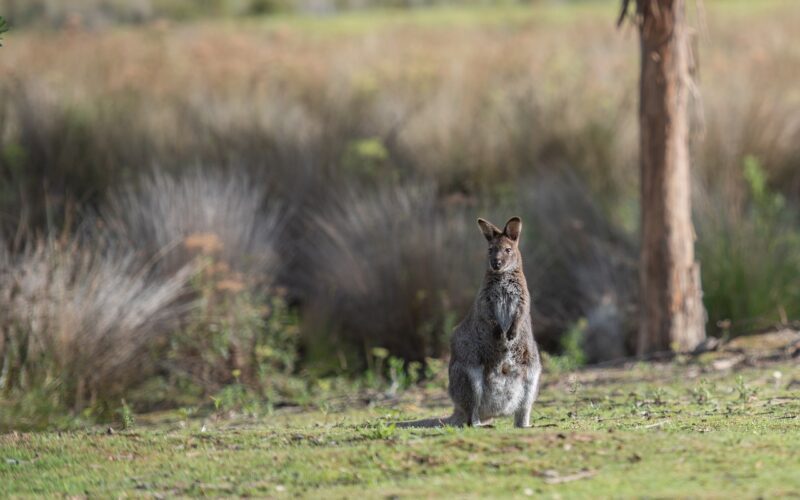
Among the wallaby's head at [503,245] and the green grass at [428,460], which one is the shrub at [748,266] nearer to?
the green grass at [428,460]

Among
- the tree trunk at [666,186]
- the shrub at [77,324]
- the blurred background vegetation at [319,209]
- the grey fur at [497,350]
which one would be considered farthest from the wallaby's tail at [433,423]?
the tree trunk at [666,186]

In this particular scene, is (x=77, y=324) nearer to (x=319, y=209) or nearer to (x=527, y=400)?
(x=319, y=209)

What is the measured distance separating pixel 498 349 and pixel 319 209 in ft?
23.4

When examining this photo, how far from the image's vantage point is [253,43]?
69.1 feet

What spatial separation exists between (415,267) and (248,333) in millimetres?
1837

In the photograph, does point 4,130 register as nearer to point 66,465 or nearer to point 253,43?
point 253,43

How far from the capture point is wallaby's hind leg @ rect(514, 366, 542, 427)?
6.61 metres

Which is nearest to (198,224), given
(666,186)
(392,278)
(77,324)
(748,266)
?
(392,278)

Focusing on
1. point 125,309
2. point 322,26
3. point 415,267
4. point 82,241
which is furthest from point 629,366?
point 322,26

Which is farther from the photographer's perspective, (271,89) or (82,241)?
(271,89)

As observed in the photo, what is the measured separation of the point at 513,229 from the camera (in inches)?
262

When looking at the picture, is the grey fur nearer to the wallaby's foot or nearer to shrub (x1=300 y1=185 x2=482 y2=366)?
the wallaby's foot

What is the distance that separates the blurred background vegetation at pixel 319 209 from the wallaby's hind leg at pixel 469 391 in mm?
2780

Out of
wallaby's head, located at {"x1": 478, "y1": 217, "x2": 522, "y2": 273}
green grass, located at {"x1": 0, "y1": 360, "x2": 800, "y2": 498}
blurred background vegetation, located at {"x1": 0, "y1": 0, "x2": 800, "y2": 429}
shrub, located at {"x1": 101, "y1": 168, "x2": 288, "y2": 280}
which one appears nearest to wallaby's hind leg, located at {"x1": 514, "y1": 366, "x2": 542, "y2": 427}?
green grass, located at {"x1": 0, "y1": 360, "x2": 800, "y2": 498}
